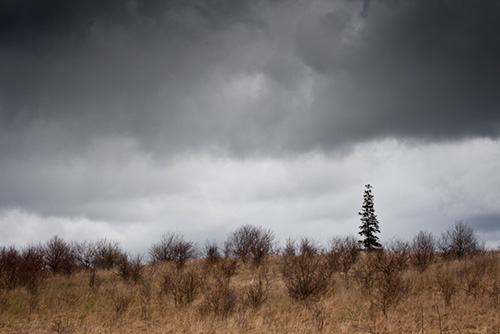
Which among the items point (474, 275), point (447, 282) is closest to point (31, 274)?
point (447, 282)

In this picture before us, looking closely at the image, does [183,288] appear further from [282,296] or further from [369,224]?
[369,224]

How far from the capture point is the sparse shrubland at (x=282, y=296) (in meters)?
13.2

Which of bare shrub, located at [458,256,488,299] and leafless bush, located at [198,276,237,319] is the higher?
bare shrub, located at [458,256,488,299]

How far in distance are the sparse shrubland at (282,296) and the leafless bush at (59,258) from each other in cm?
372

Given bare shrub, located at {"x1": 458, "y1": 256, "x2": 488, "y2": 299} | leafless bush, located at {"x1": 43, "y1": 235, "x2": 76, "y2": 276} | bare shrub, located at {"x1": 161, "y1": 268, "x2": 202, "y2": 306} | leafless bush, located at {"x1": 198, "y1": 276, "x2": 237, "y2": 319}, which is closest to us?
leafless bush, located at {"x1": 198, "y1": 276, "x2": 237, "y2": 319}

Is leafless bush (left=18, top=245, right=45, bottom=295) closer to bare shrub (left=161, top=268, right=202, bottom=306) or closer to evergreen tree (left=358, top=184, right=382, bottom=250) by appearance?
bare shrub (left=161, top=268, right=202, bottom=306)

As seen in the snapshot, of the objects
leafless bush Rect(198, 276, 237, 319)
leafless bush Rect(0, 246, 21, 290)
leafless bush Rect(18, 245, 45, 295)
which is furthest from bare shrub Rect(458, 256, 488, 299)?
leafless bush Rect(0, 246, 21, 290)

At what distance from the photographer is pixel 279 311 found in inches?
615

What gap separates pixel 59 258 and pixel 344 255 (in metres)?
26.1

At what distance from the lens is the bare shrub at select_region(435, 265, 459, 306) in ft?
49.1

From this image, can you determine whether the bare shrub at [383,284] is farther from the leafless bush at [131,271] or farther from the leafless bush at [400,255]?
the leafless bush at [131,271]

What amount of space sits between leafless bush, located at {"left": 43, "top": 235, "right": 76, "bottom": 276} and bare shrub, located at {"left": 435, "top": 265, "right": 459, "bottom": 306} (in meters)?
29.1

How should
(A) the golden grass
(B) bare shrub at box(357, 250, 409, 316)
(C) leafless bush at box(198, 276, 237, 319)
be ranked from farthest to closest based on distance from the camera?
(C) leafless bush at box(198, 276, 237, 319)
(B) bare shrub at box(357, 250, 409, 316)
(A) the golden grass

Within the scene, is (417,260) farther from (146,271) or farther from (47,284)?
(47,284)
